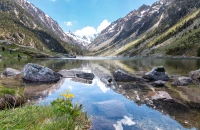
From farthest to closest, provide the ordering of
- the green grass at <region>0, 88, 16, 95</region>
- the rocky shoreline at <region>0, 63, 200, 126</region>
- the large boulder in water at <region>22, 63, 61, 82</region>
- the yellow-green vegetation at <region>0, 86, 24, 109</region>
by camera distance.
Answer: the large boulder in water at <region>22, 63, 61, 82</region> → the rocky shoreline at <region>0, 63, 200, 126</region> → the green grass at <region>0, 88, 16, 95</region> → the yellow-green vegetation at <region>0, 86, 24, 109</region>

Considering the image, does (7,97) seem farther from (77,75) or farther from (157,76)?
(157,76)

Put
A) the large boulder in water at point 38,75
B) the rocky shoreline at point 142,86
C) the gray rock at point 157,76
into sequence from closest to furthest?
the rocky shoreline at point 142,86
the large boulder in water at point 38,75
the gray rock at point 157,76

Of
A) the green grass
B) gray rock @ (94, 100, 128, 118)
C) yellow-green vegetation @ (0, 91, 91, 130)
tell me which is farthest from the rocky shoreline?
yellow-green vegetation @ (0, 91, 91, 130)

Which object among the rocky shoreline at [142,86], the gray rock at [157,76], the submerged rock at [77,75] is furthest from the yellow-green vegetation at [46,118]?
the submerged rock at [77,75]

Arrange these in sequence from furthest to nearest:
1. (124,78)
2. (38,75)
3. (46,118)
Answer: (124,78)
(38,75)
(46,118)

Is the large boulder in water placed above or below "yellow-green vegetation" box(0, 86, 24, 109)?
above

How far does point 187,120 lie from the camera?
11820 millimetres

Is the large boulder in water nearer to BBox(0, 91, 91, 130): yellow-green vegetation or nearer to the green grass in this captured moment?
the green grass

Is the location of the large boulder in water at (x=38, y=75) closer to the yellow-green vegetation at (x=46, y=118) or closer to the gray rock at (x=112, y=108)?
the gray rock at (x=112, y=108)

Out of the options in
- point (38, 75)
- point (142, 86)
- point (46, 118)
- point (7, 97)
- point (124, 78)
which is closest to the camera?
point (46, 118)

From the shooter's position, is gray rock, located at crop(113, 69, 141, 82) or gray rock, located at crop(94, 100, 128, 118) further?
gray rock, located at crop(113, 69, 141, 82)

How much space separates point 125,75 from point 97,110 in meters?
17.2

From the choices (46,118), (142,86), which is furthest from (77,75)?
(46,118)

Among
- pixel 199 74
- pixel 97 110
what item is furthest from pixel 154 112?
pixel 199 74
